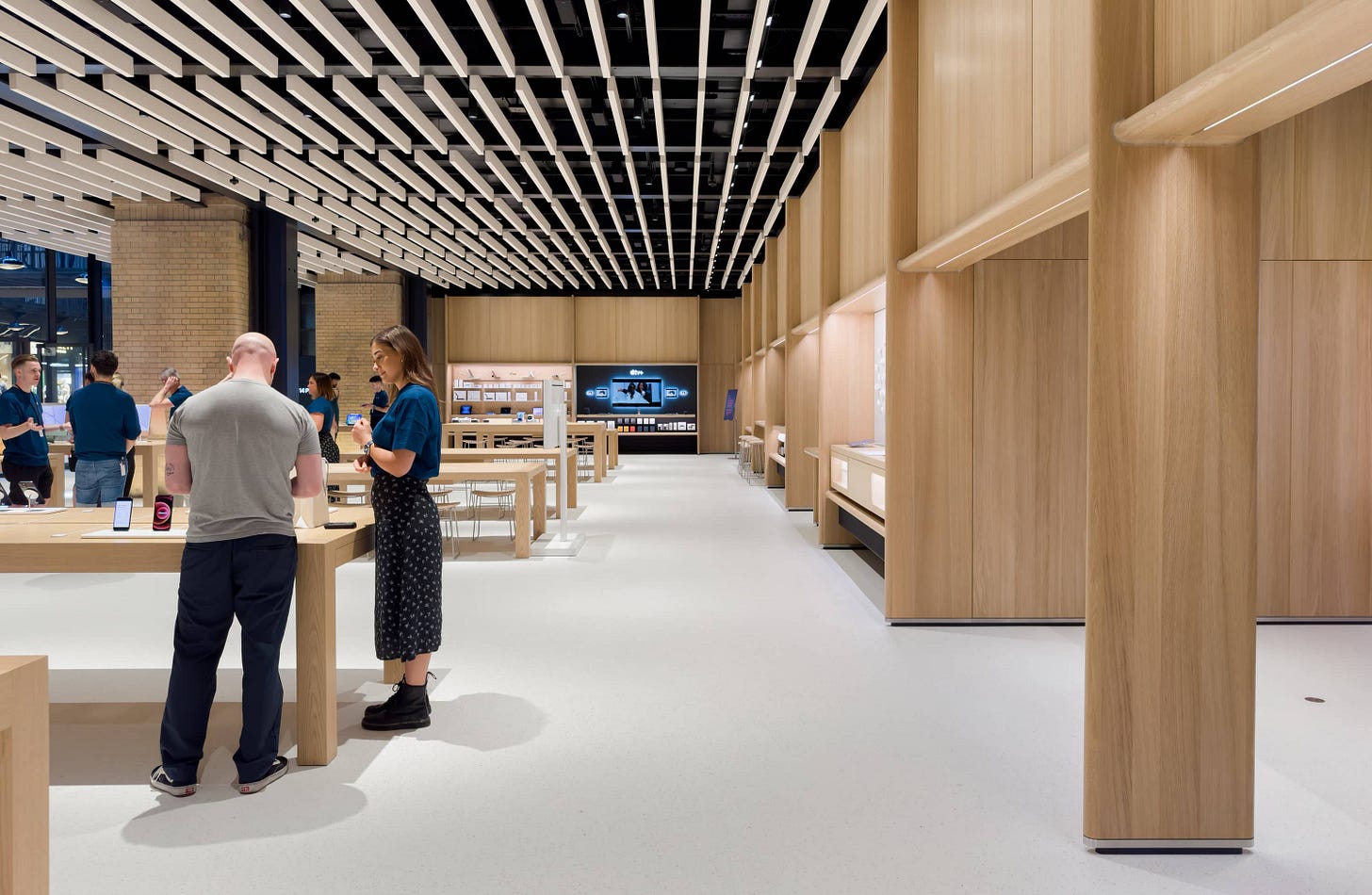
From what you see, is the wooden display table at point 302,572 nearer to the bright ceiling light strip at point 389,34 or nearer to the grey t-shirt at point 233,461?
the grey t-shirt at point 233,461

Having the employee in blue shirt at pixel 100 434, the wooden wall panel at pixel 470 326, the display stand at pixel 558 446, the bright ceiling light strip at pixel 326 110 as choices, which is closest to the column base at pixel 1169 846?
→ the display stand at pixel 558 446

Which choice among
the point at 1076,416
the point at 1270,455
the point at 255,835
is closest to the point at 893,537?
the point at 1076,416

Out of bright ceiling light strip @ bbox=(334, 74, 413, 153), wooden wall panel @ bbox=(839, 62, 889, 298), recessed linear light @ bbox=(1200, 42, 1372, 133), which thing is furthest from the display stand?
recessed linear light @ bbox=(1200, 42, 1372, 133)

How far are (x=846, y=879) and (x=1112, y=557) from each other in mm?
1258

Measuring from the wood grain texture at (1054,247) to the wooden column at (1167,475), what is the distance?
116 inches

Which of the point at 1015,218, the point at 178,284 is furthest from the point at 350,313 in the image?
the point at 1015,218

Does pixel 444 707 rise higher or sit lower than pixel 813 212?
lower

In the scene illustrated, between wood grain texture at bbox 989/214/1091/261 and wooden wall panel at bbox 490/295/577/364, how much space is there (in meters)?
18.2

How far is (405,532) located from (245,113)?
6.33 m

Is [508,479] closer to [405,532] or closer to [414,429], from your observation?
[405,532]

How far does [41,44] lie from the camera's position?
698cm

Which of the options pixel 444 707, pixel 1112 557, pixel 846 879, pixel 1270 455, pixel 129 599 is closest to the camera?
pixel 846 879

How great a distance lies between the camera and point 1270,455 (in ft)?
19.1

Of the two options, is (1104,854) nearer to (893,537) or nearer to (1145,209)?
(1145,209)
